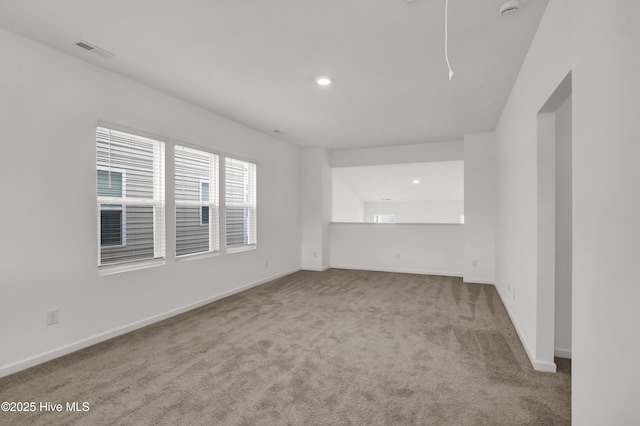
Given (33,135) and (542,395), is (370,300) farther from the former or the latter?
(33,135)

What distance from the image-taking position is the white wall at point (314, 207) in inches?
259

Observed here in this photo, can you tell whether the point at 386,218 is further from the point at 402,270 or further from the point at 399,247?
the point at 402,270

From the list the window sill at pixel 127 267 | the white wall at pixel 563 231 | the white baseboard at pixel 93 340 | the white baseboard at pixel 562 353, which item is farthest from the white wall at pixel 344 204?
the white baseboard at pixel 562 353

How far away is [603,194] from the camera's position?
1.26 m

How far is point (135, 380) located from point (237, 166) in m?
3.24

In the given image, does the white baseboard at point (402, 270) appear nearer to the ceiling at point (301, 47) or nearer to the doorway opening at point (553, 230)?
the ceiling at point (301, 47)

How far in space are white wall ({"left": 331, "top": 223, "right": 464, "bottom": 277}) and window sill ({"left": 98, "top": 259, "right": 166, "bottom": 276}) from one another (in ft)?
13.3

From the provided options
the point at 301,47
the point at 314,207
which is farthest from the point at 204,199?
the point at 314,207

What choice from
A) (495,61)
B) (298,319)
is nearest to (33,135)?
(298,319)

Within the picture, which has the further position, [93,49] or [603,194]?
[93,49]

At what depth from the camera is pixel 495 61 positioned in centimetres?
283

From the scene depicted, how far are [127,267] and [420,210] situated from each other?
29.5 feet

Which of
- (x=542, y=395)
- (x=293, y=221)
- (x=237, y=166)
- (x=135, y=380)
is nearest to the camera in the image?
(x=542, y=395)

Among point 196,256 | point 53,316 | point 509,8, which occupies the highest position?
point 509,8
